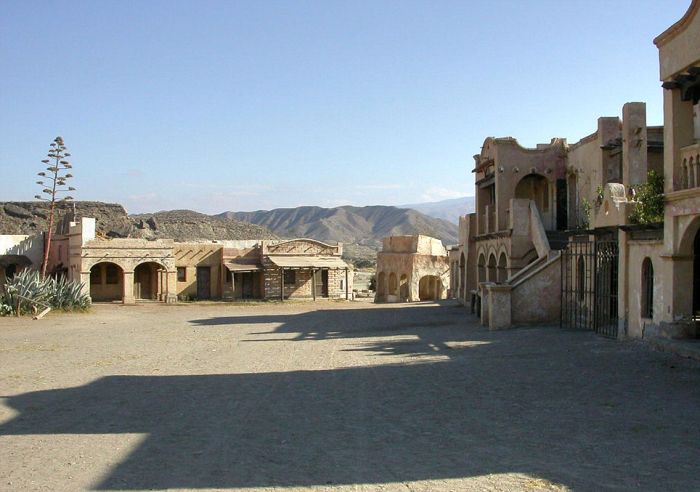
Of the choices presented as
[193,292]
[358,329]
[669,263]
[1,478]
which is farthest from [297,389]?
[193,292]

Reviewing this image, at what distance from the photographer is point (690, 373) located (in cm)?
1113

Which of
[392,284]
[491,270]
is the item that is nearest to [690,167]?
[491,270]

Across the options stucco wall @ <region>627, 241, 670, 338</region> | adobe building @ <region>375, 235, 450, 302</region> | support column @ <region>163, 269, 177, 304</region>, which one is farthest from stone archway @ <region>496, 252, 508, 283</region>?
support column @ <region>163, 269, 177, 304</region>

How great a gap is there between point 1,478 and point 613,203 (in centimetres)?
1327

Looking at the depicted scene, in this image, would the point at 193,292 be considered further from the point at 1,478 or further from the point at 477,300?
the point at 1,478

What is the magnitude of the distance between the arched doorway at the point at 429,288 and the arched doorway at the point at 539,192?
14541mm

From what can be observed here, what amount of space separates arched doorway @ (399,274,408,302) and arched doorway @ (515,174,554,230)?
44.2ft

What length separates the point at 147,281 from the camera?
4231 cm

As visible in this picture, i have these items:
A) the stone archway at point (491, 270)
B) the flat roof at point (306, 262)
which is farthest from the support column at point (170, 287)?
the stone archway at point (491, 270)

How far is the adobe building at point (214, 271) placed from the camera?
3988 centimetres

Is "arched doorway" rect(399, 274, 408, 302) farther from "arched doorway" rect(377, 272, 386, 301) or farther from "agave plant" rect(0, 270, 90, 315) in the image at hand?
"agave plant" rect(0, 270, 90, 315)

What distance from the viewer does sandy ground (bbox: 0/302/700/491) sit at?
6520 millimetres

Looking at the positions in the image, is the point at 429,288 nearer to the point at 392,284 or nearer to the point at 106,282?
the point at 392,284

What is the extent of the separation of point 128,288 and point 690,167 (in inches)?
1258
